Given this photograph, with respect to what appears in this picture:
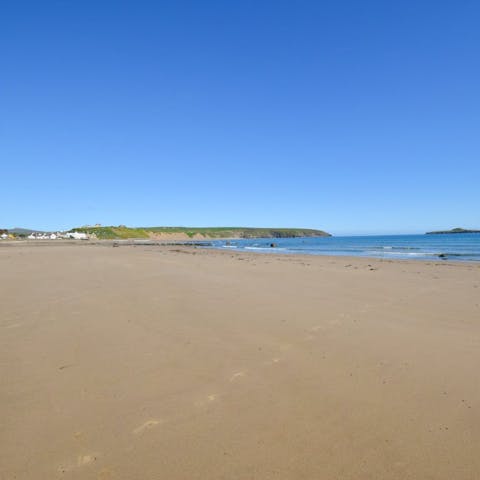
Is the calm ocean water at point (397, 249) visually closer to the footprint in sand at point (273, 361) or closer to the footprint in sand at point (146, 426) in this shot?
the footprint in sand at point (273, 361)

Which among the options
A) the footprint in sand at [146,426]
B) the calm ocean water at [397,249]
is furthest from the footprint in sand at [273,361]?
the calm ocean water at [397,249]

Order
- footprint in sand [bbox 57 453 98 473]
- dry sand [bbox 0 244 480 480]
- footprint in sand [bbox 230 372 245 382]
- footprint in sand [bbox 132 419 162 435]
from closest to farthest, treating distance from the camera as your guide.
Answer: footprint in sand [bbox 57 453 98 473] → dry sand [bbox 0 244 480 480] → footprint in sand [bbox 132 419 162 435] → footprint in sand [bbox 230 372 245 382]

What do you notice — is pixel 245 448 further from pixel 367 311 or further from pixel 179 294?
pixel 179 294

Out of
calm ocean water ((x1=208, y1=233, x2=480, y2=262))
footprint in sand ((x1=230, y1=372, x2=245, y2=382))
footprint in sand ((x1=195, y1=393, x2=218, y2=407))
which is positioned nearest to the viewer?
footprint in sand ((x1=195, y1=393, x2=218, y2=407))

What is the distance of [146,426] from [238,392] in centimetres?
113

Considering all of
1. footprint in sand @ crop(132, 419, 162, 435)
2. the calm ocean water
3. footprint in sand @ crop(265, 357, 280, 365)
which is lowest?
footprint in sand @ crop(132, 419, 162, 435)

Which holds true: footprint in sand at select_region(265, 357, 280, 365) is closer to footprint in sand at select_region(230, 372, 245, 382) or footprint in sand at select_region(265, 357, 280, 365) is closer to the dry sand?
the dry sand

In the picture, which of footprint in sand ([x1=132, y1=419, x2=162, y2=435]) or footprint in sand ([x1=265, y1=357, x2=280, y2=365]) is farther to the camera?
footprint in sand ([x1=265, y1=357, x2=280, y2=365])

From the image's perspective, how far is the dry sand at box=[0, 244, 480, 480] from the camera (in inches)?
119

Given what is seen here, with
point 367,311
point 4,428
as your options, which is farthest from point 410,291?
point 4,428

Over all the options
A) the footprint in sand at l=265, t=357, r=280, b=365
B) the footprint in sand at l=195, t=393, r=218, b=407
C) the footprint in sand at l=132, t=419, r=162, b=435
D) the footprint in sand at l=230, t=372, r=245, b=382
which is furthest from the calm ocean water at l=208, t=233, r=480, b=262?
the footprint in sand at l=132, t=419, r=162, b=435

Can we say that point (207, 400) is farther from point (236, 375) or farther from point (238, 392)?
point (236, 375)

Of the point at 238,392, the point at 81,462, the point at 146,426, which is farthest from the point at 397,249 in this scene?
the point at 81,462

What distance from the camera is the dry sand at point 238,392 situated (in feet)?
9.88
